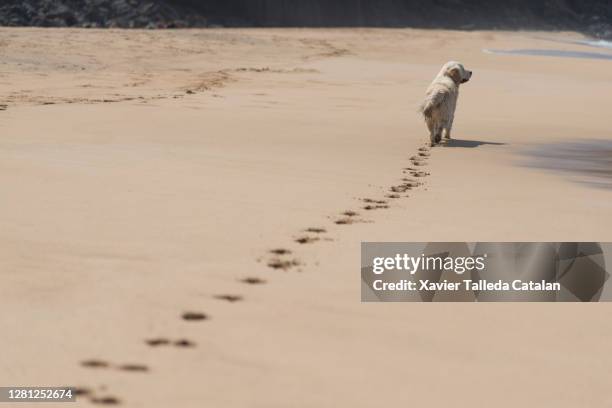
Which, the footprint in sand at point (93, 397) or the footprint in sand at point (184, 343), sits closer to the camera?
the footprint in sand at point (93, 397)

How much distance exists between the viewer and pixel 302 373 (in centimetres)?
282

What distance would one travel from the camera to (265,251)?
4.14 metres

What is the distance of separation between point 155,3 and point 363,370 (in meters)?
35.3

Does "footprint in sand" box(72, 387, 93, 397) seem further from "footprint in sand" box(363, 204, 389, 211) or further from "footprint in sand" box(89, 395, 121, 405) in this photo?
"footprint in sand" box(363, 204, 389, 211)

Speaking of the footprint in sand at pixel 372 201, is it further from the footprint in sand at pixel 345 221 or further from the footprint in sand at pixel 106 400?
the footprint in sand at pixel 106 400

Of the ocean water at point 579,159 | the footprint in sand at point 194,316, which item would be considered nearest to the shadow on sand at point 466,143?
the ocean water at point 579,159

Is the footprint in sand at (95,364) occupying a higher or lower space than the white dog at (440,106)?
lower

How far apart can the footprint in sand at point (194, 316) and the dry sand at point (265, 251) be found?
0.02 meters

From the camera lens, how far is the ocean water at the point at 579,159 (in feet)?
22.2

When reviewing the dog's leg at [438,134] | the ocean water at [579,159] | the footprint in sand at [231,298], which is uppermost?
the dog's leg at [438,134]

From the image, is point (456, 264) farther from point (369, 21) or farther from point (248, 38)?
point (369, 21)

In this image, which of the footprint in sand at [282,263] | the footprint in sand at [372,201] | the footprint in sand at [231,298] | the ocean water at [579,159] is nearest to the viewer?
the footprint in sand at [231,298]

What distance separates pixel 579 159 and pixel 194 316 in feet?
17.2

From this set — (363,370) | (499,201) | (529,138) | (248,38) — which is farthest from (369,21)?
(363,370)
